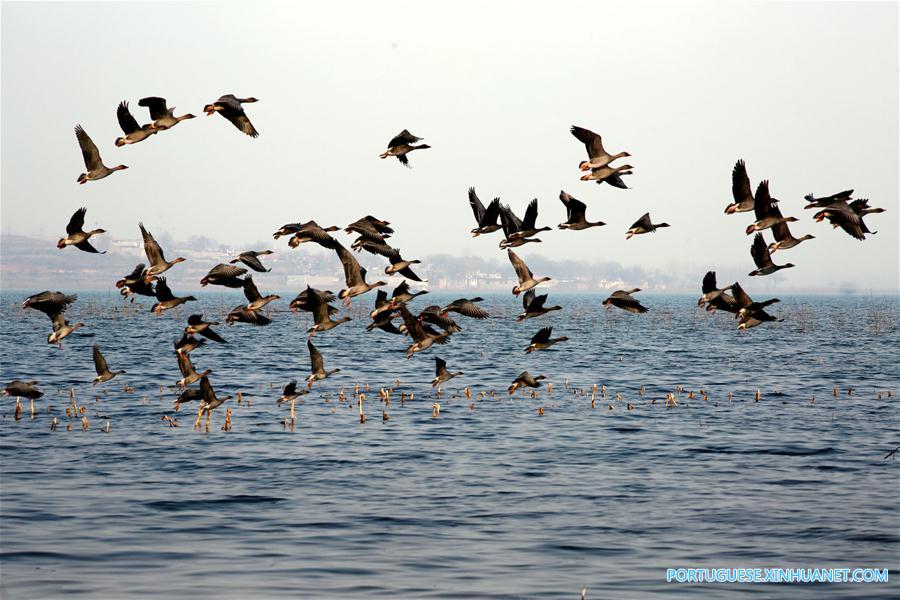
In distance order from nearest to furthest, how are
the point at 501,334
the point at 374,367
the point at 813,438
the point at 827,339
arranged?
the point at 813,438, the point at 374,367, the point at 827,339, the point at 501,334

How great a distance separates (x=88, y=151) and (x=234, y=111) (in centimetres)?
290

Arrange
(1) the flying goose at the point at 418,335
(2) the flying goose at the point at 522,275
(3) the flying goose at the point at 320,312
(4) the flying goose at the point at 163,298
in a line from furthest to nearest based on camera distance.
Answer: (1) the flying goose at the point at 418,335
(2) the flying goose at the point at 522,275
(3) the flying goose at the point at 320,312
(4) the flying goose at the point at 163,298

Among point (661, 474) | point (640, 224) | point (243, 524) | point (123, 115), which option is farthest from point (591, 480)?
point (123, 115)

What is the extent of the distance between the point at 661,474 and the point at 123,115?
532 inches

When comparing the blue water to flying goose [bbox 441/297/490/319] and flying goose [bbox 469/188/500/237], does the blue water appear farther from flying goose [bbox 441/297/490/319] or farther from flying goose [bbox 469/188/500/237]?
flying goose [bbox 469/188/500/237]

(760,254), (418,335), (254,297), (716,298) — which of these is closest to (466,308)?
(418,335)

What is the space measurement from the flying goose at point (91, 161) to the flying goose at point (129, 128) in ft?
1.77

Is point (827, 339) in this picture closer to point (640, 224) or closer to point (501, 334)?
point (501, 334)

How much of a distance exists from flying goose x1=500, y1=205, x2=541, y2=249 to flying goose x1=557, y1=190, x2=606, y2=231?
884 millimetres

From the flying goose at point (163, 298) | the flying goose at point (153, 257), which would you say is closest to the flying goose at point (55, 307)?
the flying goose at point (163, 298)

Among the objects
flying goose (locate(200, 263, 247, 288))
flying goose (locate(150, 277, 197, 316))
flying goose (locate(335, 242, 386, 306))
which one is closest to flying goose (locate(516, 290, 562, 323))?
flying goose (locate(335, 242, 386, 306))

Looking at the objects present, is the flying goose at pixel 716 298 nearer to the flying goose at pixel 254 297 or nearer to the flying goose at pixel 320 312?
the flying goose at pixel 320 312

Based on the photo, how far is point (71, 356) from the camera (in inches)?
1996

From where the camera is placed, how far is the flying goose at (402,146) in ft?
67.5
